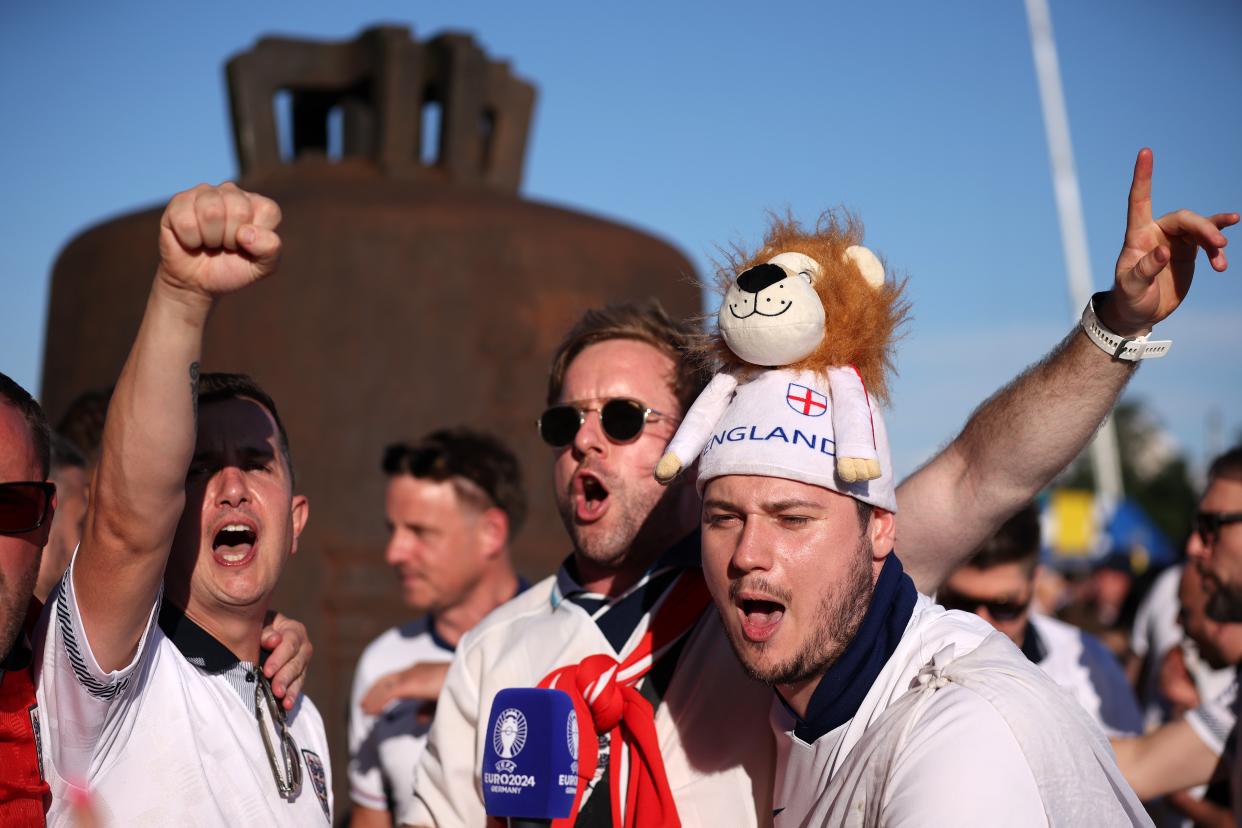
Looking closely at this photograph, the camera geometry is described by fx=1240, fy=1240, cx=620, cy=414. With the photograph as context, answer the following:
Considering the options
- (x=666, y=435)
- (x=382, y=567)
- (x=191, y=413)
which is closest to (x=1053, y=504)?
(x=382, y=567)

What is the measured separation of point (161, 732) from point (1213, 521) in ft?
10.6

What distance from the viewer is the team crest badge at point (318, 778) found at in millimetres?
2689

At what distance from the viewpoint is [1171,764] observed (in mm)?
3781

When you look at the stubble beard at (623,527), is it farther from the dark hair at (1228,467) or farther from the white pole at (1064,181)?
the white pole at (1064,181)

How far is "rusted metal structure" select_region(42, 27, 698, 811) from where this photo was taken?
22.0 ft

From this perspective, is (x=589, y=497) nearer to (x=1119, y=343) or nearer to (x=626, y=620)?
(x=626, y=620)

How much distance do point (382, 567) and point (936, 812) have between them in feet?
16.2

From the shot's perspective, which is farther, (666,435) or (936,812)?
(666,435)

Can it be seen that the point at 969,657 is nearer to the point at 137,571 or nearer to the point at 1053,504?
the point at 137,571

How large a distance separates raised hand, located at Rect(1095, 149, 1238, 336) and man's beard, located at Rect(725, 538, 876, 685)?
827 mm

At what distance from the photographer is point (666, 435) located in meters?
3.20

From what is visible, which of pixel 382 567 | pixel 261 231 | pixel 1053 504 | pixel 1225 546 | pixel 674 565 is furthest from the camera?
pixel 1053 504

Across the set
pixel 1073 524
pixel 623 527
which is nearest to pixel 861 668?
pixel 623 527

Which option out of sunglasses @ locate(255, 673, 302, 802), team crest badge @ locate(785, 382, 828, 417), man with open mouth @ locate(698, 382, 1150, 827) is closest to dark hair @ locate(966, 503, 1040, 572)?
man with open mouth @ locate(698, 382, 1150, 827)
